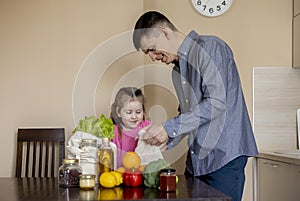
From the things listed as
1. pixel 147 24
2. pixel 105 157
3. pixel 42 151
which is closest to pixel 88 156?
pixel 105 157

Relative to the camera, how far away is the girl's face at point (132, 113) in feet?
7.34

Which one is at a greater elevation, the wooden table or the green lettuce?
the green lettuce

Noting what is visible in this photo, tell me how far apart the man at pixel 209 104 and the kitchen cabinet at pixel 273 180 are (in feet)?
1.92

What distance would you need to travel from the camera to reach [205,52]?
2.00m

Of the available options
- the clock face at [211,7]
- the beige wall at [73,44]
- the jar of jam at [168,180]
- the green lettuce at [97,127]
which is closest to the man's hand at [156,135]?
the green lettuce at [97,127]

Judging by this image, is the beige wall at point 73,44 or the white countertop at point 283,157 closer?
the white countertop at point 283,157

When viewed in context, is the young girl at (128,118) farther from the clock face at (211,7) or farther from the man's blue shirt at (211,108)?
the clock face at (211,7)

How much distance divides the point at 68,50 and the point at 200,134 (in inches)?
51.5

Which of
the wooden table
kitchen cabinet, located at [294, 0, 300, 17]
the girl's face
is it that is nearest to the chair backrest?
the girl's face

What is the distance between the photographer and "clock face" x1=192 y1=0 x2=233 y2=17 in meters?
3.02

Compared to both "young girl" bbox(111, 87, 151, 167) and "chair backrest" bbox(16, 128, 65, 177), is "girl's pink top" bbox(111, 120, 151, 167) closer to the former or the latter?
"young girl" bbox(111, 87, 151, 167)

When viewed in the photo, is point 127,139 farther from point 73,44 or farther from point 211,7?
point 211,7

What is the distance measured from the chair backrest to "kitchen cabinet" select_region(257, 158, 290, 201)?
124 cm

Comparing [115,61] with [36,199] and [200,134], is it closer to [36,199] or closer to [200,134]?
[200,134]
